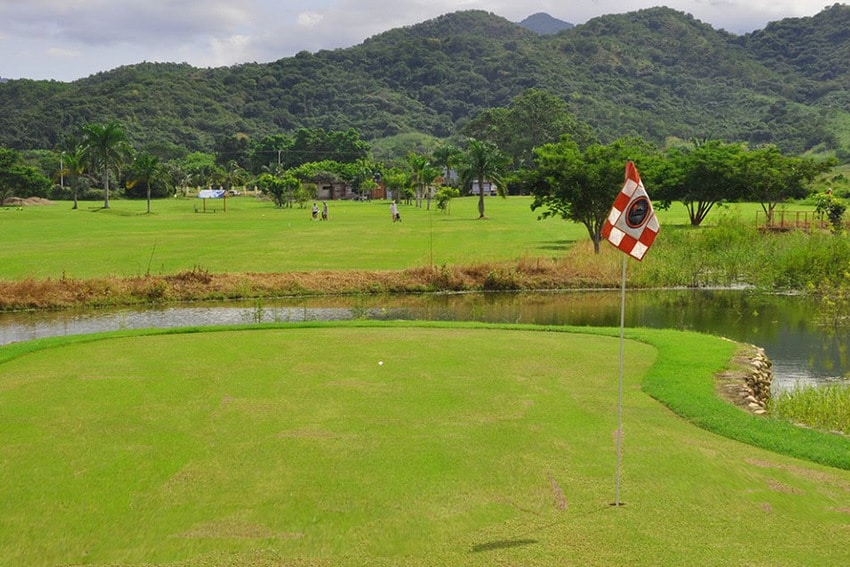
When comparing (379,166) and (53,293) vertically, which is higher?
(379,166)

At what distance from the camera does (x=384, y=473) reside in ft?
31.4

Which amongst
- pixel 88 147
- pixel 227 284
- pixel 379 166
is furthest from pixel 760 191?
pixel 379 166

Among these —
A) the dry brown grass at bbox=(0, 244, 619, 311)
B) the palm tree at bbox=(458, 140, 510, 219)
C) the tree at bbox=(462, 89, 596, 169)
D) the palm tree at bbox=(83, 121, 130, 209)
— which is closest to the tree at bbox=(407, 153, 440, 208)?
the palm tree at bbox=(458, 140, 510, 219)

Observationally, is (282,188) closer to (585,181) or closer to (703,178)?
(703,178)

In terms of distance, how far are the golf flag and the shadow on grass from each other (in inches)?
129

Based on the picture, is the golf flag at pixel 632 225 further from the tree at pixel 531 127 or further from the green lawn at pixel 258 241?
the tree at pixel 531 127

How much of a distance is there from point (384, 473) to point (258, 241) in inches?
1613

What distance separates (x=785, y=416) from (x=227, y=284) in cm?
2306

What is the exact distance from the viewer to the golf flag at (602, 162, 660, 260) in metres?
9.20

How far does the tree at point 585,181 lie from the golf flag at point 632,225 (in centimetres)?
3279

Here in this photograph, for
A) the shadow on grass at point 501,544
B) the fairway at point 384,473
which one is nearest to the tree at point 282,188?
the fairway at point 384,473

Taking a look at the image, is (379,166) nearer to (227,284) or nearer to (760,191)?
(760,191)

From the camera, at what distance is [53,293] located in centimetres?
2988

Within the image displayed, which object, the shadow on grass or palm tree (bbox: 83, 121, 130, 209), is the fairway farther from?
palm tree (bbox: 83, 121, 130, 209)
